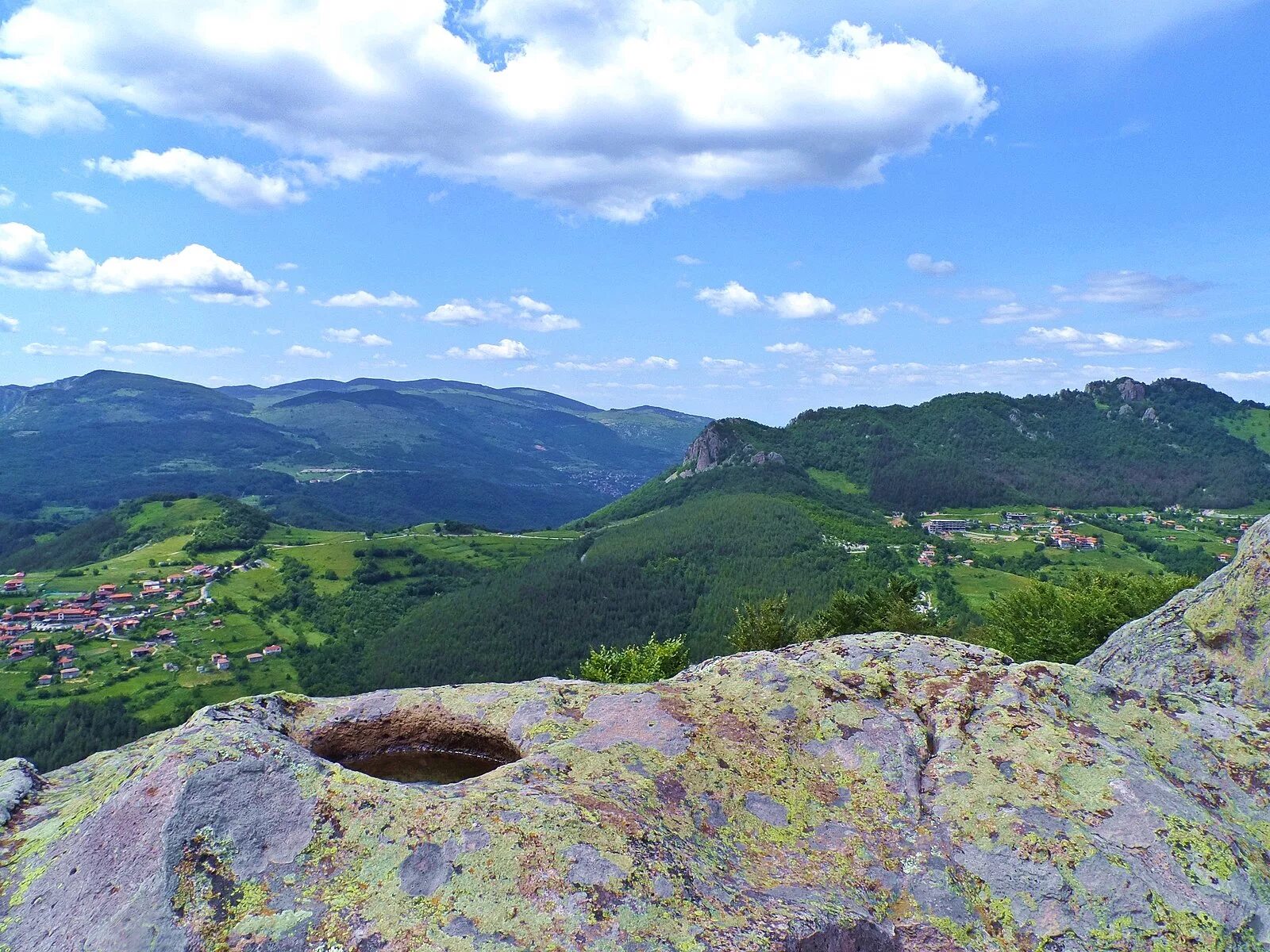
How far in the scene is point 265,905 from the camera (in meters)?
6.70

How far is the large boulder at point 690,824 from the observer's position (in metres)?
6.73

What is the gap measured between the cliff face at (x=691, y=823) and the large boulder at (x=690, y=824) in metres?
0.03

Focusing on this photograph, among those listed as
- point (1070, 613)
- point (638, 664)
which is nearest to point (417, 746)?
point (638, 664)

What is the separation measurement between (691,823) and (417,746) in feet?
18.0

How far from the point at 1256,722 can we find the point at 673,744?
1040 centimetres

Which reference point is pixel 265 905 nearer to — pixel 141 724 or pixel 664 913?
pixel 664 913

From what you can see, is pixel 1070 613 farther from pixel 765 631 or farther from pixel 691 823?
A: pixel 691 823

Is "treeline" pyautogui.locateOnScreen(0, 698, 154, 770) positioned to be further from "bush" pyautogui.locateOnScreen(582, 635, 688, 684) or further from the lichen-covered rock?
the lichen-covered rock

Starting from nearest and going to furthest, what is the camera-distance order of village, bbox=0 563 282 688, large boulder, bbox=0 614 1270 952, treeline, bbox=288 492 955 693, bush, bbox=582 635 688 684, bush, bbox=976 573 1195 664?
large boulder, bbox=0 614 1270 952 < bush, bbox=976 573 1195 664 < bush, bbox=582 635 688 684 < treeline, bbox=288 492 955 693 < village, bbox=0 563 282 688

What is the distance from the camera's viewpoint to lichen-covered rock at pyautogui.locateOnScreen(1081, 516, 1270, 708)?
15.8 m

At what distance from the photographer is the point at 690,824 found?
877 cm

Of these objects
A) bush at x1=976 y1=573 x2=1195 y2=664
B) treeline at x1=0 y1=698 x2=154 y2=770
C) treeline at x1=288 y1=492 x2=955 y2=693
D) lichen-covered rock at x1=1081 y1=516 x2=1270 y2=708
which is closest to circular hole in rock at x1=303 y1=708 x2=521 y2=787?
lichen-covered rock at x1=1081 y1=516 x2=1270 y2=708

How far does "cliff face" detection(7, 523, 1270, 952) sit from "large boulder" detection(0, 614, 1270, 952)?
0.03 m

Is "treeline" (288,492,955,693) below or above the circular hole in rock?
below
